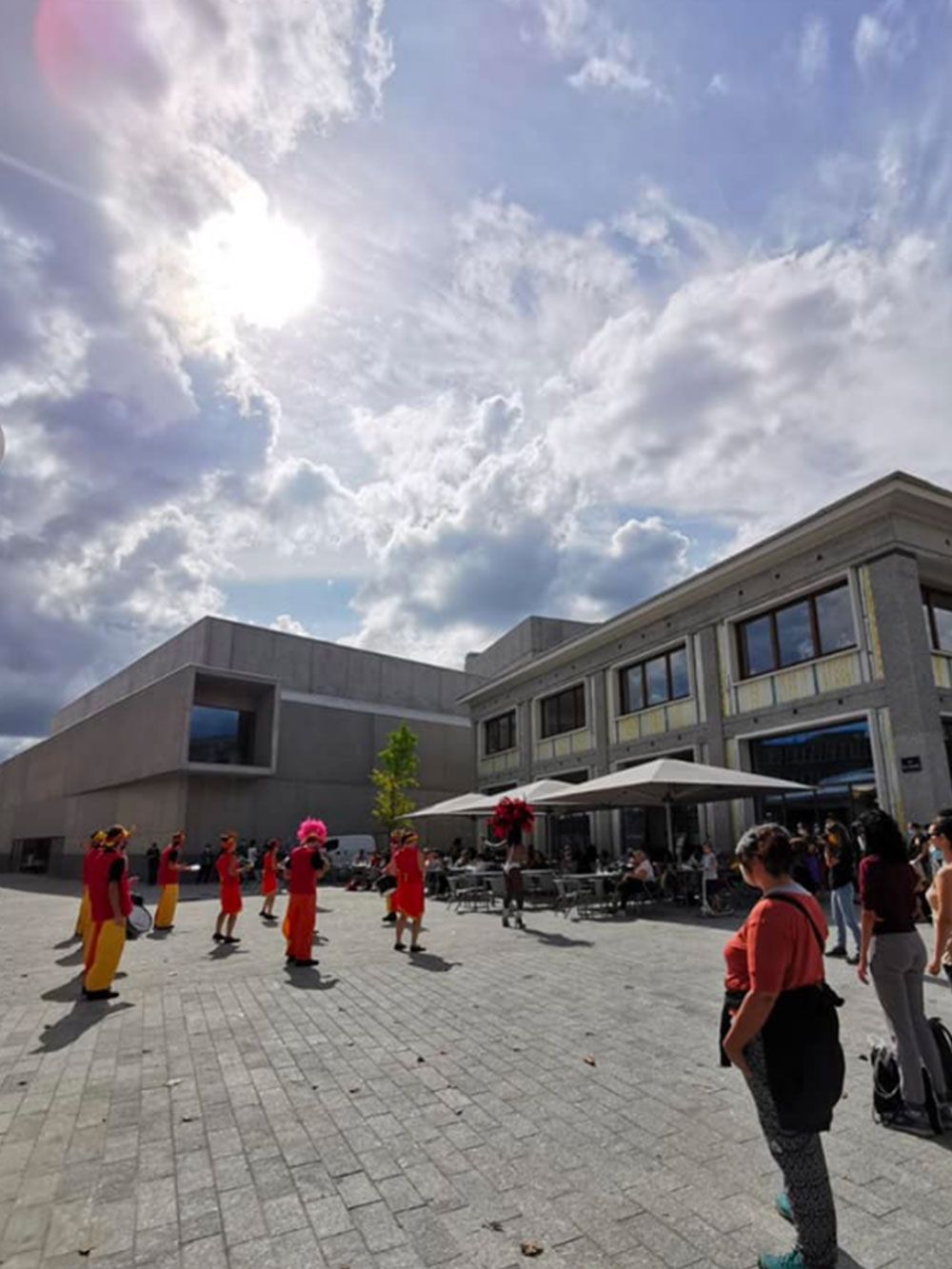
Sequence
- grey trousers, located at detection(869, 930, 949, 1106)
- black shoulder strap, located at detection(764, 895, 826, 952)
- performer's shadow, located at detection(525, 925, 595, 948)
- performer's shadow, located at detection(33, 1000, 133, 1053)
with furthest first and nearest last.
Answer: performer's shadow, located at detection(525, 925, 595, 948)
performer's shadow, located at detection(33, 1000, 133, 1053)
grey trousers, located at detection(869, 930, 949, 1106)
black shoulder strap, located at detection(764, 895, 826, 952)

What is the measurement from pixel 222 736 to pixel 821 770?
2541 centimetres

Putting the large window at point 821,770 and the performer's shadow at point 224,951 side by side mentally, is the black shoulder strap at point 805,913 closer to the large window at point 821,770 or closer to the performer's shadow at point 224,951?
the performer's shadow at point 224,951

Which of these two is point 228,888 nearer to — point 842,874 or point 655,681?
point 842,874

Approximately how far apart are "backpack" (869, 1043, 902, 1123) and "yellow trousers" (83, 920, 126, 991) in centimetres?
680

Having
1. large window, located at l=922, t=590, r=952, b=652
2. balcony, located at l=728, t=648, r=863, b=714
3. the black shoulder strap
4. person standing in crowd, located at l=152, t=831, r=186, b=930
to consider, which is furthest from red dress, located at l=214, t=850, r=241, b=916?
large window, located at l=922, t=590, r=952, b=652

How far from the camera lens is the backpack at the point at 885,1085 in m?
4.12

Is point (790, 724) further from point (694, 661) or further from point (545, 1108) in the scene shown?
point (545, 1108)

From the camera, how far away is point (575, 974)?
8.34m

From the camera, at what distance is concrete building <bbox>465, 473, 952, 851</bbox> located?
14.9m

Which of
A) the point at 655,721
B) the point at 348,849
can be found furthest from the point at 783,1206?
the point at 348,849

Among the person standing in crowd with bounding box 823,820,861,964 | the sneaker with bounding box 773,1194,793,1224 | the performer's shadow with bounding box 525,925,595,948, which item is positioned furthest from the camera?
the performer's shadow with bounding box 525,925,595,948

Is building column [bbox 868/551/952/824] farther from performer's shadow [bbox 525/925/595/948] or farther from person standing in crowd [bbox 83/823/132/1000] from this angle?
person standing in crowd [bbox 83/823/132/1000]

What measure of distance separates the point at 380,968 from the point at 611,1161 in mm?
5825

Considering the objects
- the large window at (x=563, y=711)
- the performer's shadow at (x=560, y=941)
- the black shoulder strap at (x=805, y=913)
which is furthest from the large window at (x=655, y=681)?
the black shoulder strap at (x=805, y=913)
